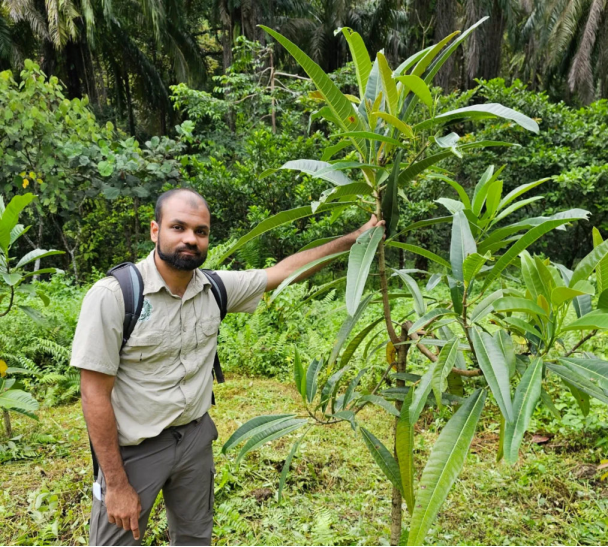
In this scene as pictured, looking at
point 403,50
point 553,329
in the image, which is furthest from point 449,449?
point 403,50

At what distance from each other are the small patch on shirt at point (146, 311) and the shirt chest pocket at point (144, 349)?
58 millimetres

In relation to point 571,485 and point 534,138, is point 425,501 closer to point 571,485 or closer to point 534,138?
point 571,485

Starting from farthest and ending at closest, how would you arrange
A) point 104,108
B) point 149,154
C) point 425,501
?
1. point 104,108
2. point 149,154
3. point 425,501

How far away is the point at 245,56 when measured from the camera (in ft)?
20.6

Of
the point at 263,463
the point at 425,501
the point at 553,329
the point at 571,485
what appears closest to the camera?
the point at 425,501

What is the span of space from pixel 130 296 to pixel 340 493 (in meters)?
1.52

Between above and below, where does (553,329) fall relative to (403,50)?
below

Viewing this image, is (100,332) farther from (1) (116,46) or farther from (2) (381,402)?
(1) (116,46)

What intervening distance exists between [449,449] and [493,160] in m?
6.38

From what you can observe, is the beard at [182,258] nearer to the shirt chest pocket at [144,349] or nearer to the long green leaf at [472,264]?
the shirt chest pocket at [144,349]

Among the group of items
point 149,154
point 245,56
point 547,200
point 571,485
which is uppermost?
point 245,56

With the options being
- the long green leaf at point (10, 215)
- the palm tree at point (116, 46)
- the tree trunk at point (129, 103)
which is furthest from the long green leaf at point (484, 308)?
the tree trunk at point (129, 103)

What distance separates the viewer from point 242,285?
179cm

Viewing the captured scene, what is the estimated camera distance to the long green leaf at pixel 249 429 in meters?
1.30
